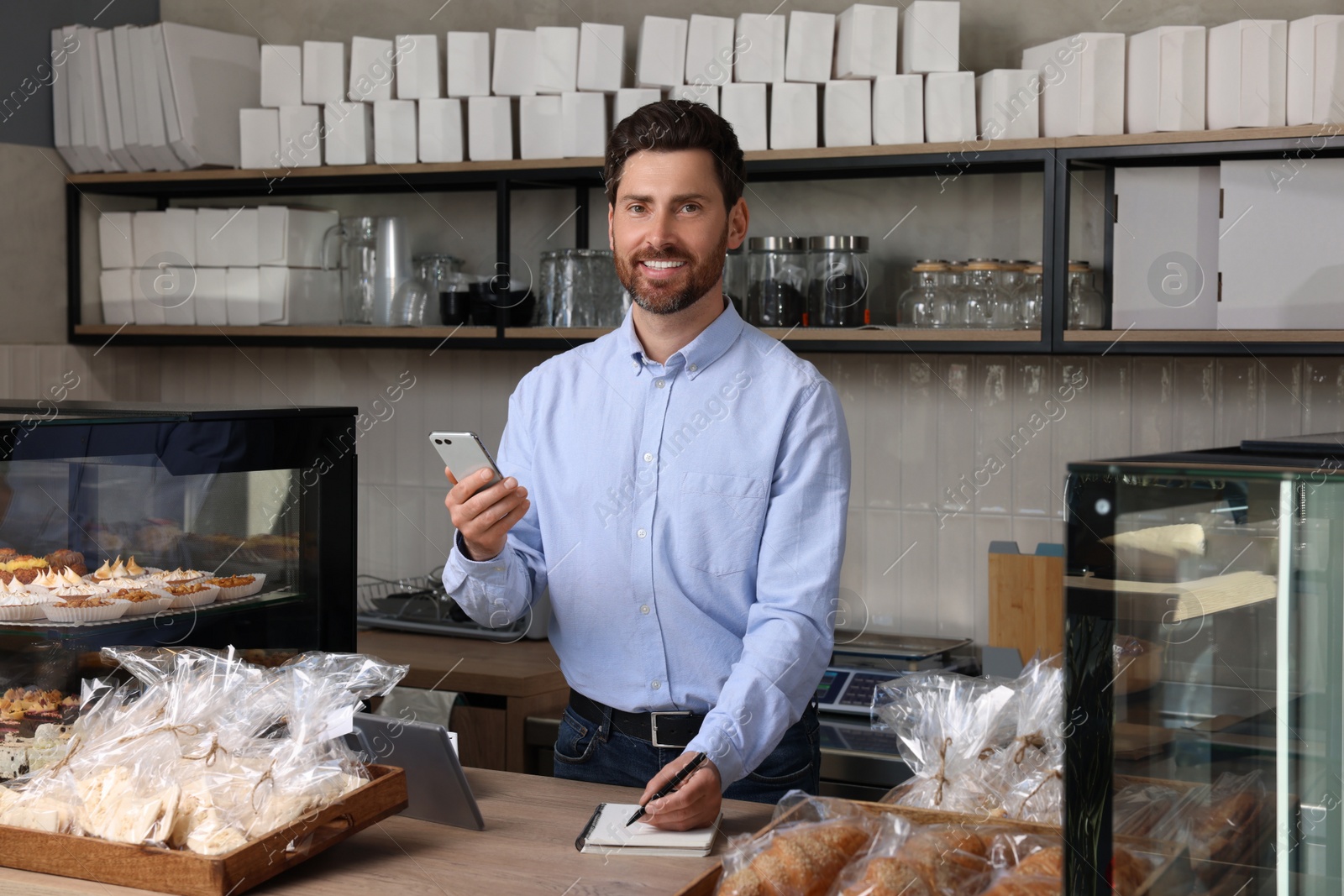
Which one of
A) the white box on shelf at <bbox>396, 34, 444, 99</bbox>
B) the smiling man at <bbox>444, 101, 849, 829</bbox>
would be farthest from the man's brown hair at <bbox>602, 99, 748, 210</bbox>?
the white box on shelf at <bbox>396, 34, 444, 99</bbox>

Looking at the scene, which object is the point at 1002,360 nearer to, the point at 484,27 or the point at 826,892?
the point at 484,27

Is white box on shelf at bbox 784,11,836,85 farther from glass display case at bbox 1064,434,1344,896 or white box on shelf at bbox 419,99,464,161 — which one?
glass display case at bbox 1064,434,1344,896

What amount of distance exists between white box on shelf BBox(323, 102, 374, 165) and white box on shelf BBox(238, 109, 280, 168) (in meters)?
0.15

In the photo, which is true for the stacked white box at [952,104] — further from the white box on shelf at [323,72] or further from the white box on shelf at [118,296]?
the white box on shelf at [118,296]

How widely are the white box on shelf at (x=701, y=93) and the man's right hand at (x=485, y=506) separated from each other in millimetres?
1439

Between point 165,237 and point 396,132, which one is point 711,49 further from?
point 165,237

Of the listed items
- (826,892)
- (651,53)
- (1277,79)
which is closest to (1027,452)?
(1277,79)

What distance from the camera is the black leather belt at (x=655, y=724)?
1.63m

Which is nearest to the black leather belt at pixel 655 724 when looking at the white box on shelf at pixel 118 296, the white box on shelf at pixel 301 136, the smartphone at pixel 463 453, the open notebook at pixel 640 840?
the open notebook at pixel 640 840

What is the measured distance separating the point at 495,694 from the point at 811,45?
1455 mm

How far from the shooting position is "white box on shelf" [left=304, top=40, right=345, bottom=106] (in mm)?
3023

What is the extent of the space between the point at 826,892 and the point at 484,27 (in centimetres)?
258

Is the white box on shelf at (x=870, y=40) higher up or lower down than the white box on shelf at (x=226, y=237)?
higher up

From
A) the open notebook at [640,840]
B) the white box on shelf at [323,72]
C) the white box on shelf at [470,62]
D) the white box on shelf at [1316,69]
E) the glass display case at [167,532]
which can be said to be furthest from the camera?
the white box on shelf at [323,72]
